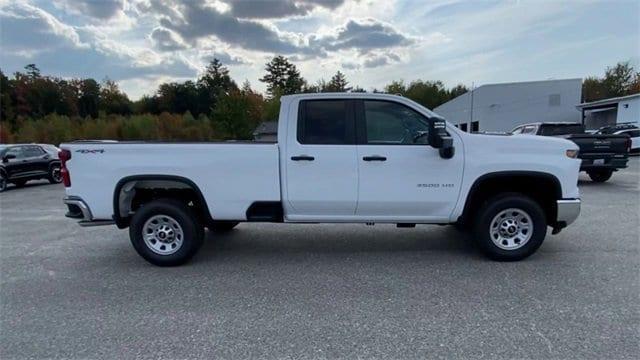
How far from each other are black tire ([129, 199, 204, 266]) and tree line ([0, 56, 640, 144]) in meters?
14.6

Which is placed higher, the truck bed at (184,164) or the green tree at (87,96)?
the green tree at (87,96)

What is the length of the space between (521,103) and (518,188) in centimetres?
4058

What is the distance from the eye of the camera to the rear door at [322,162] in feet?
14.7

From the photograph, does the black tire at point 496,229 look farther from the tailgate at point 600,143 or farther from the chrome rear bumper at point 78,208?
the tailgate at point 600,143

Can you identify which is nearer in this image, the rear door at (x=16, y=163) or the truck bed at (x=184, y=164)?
the truck bed at (x=184, y=164)

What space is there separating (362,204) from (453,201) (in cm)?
110

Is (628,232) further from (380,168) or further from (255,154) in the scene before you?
(255,154)

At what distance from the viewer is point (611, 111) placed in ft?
106

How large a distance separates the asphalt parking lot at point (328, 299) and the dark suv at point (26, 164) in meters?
9.67

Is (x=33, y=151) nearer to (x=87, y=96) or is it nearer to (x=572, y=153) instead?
(x=572, y=153)

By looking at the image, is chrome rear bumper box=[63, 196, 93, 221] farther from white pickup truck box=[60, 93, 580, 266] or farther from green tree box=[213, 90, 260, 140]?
green tree box=[213, 90, 260, 140]

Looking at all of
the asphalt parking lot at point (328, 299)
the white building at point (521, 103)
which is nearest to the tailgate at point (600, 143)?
the asphalt parking lot at point (328, 299)

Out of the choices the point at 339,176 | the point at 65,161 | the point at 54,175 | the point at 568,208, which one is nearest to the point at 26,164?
the point at 54,175

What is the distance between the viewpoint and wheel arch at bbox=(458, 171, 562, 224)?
14.6 ft
